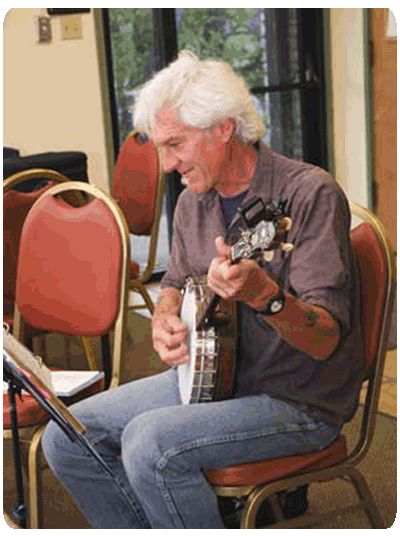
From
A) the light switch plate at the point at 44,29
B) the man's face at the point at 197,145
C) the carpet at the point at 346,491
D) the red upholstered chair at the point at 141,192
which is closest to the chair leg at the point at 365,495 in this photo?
the carpet at the point at 346,491

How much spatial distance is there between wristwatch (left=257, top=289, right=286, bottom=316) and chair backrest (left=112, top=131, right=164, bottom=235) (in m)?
1.72

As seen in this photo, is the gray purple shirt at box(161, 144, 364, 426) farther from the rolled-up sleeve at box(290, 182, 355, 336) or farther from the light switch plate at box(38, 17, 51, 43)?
the light switch plate at box(38, 17, 51, 43)

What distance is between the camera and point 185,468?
5.61ft

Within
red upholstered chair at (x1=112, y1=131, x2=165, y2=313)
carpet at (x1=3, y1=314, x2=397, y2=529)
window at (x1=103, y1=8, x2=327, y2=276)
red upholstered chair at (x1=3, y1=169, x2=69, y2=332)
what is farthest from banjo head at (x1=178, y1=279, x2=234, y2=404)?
window at (x1=103, y1=8, x2=327, y2=276)

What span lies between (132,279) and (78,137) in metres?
1.48

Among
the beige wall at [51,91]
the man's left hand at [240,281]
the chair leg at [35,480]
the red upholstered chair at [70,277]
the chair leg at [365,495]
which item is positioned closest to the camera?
the man's left hand at [240,281]

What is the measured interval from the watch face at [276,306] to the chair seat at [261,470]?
314 mm

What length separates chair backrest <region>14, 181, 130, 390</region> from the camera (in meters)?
2.13

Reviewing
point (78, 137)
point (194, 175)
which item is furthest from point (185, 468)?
point (78, 137)

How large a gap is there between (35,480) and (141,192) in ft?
5.24

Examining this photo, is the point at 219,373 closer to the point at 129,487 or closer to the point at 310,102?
the point at 129,487

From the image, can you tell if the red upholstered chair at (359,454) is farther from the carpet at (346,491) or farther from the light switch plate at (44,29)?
the light switch plate at (44,29)

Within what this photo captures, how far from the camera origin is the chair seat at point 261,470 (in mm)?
1725

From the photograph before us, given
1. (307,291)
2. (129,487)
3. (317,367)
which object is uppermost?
(307,291)
